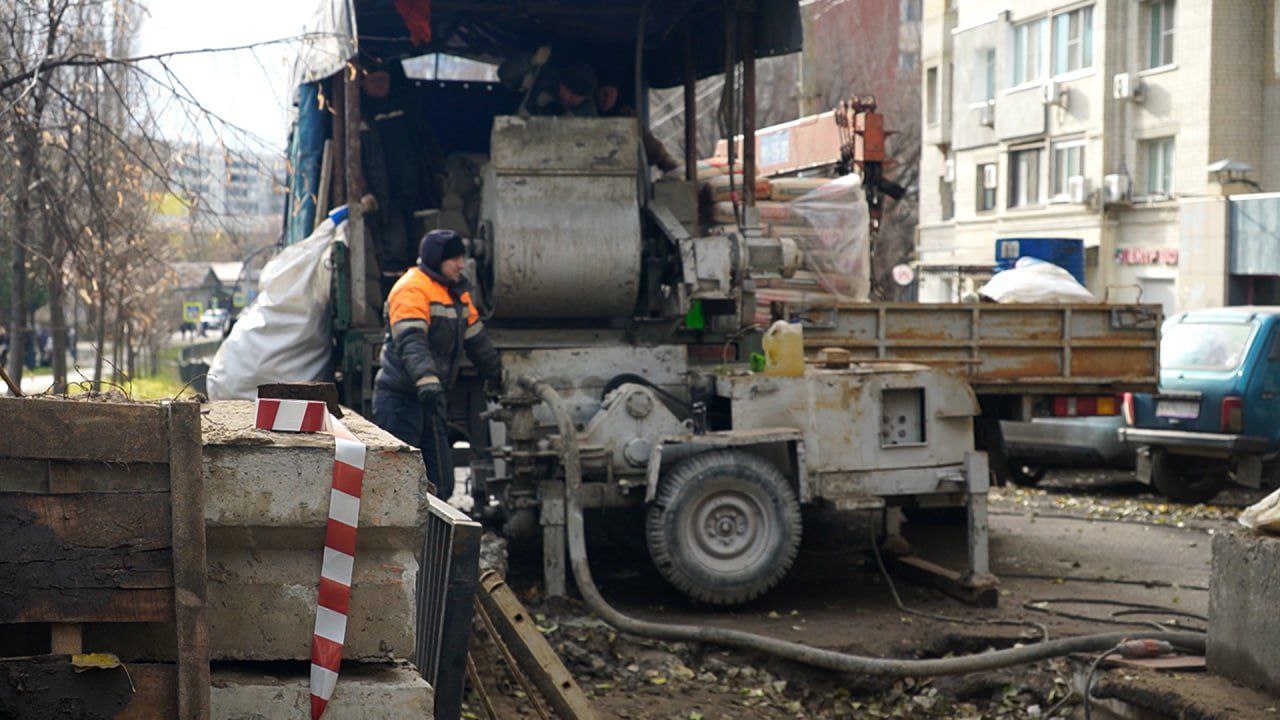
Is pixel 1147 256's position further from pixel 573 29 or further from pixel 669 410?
pixel 669 410

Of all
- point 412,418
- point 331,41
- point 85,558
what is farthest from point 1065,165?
point 85,558

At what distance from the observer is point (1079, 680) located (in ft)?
20.4

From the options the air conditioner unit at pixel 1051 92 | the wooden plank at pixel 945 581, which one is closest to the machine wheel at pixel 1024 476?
the wooden plank at pixel 945 581

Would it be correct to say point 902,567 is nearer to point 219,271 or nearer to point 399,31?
point 399,31

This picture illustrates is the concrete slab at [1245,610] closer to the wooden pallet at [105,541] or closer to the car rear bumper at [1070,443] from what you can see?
the wooden pallet at [105,541]

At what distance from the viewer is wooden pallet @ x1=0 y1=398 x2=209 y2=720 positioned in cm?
341

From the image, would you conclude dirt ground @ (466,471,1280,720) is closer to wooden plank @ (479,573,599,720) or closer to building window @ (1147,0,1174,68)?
wooden plank @ (479,573,599,720)

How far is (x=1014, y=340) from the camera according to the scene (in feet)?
34.1

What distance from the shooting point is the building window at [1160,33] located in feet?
97.5

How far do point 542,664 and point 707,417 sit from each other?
3407 mm

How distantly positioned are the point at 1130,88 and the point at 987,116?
547 cm

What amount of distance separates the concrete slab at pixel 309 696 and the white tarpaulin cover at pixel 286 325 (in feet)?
22.1

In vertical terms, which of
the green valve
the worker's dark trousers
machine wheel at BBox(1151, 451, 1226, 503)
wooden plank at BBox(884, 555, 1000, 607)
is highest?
the green valve

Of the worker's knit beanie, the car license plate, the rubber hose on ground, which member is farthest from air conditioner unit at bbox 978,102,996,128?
the worker's knit beanie
